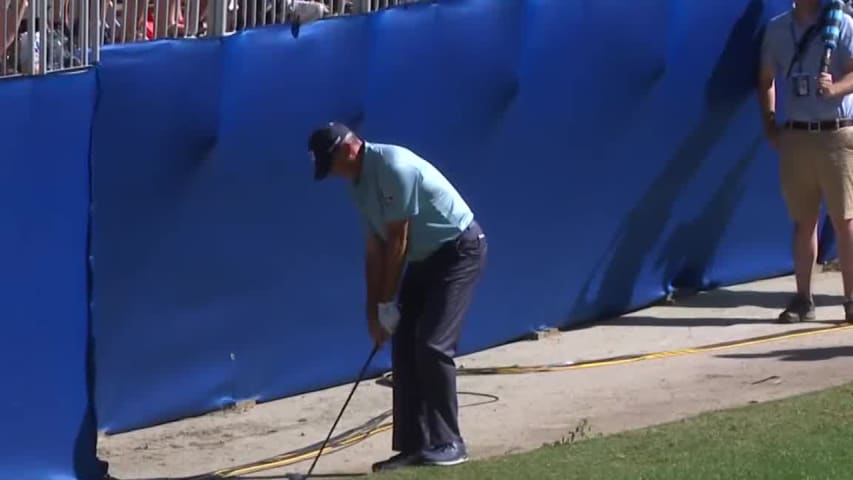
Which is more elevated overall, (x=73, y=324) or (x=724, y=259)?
(x=73, y=324)

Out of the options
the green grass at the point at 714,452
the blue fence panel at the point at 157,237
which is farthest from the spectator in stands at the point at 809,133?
the blue fence panel at the point at 157,237

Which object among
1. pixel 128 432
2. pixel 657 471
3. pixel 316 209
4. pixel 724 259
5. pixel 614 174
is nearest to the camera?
pixel 657 471

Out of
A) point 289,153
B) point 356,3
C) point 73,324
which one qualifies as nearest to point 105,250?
point 73,324

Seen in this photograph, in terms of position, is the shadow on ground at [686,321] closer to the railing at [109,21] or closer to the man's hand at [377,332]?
the railing at [109,21]

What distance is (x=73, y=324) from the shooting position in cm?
780

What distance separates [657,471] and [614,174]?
3.97m

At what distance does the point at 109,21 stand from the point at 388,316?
1.92 m

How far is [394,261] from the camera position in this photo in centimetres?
737

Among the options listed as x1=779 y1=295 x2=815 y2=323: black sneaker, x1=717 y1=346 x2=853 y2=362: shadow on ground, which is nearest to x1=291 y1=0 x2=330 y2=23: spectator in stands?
x1=717 y1=346 x2=853 y2=362: shadow on ground

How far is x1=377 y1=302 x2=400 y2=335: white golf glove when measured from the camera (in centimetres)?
738

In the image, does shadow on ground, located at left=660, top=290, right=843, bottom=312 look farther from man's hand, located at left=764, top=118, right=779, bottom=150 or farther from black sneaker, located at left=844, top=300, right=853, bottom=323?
man's hand, located at left=764, top=118, right=779, bottom=150

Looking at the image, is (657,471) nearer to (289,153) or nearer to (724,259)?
(289,153)

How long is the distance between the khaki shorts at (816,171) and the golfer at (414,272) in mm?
3260

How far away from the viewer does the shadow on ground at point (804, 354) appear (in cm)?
955
